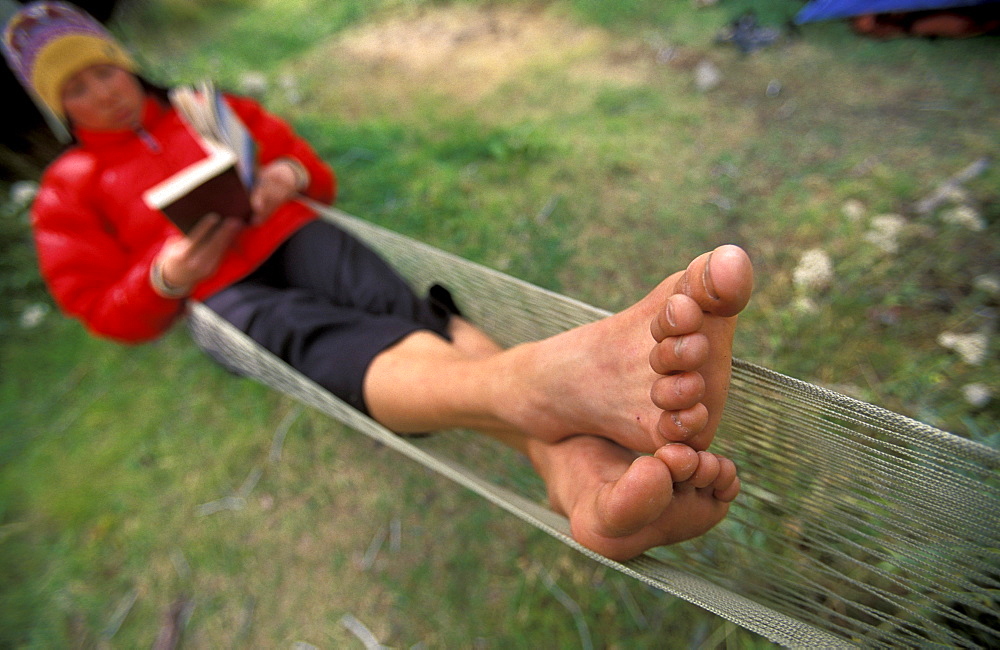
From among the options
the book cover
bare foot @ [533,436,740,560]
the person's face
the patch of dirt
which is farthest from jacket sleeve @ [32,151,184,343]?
the patch of dirt

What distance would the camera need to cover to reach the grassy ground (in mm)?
1286

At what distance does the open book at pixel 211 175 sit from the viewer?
113 cm

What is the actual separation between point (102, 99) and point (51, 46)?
0.47 feet

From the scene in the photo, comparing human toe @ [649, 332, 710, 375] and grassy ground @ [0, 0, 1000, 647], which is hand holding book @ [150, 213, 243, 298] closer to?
grassy ground @ [0, 0, 1000, 647]

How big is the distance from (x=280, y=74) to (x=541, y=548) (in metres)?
3.42

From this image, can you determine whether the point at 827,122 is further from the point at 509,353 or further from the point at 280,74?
the point at 280,74

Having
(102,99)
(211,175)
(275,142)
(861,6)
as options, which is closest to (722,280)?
(211,175)

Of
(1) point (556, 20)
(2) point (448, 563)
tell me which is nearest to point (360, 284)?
(2) point (448, 563)

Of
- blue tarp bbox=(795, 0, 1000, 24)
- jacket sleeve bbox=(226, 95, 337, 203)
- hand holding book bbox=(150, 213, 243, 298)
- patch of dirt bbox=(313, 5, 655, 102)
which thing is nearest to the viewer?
hand holding book bbox=(150, 213, 243, 298)

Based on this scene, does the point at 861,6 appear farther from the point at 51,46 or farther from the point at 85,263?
the point at 85,263

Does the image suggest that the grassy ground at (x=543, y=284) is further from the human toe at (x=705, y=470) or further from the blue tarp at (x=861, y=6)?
the human toe at (x=705, y=470)

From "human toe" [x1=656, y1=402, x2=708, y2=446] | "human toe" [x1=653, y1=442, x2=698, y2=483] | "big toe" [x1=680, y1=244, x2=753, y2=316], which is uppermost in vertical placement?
"big toe" [x1=680, y1=244, x2=753, y2=316]

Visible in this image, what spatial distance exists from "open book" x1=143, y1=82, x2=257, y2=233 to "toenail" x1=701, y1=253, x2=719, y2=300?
1063mm

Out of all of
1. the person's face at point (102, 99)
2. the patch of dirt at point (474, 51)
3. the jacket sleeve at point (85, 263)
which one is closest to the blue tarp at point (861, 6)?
the patch of dirt at point (474, 51)
